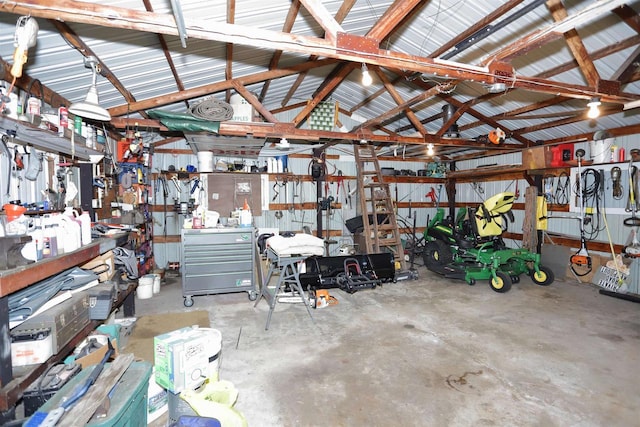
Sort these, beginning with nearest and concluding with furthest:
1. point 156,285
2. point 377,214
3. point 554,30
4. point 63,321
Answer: point 63,321, point 554,30, point 156,285, point 377,214

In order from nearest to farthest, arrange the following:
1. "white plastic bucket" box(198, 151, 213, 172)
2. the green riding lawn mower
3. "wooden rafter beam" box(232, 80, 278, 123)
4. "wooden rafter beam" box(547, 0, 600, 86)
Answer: "wooden rafter beam" box(547, 0, 600, 86) → "wooden rafter beam" box(232, 80, 278, 123) → the green riding lawn mower → "white plastic bucket" box(198, 151, 213, 172)

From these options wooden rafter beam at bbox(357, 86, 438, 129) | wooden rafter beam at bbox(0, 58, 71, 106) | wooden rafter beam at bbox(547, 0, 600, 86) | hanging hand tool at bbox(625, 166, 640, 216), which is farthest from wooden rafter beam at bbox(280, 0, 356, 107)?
hanging hand tool at bbox(625, 166, 640, 216)

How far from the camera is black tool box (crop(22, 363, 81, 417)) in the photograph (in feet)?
6.14

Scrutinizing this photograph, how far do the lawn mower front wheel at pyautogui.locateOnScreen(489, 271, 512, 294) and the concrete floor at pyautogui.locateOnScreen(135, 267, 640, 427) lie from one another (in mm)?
187

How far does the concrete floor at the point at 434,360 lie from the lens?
2348 mm

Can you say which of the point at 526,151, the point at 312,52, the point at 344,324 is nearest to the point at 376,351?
the point at 344,324

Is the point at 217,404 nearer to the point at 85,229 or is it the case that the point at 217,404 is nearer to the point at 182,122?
the point at 85,229

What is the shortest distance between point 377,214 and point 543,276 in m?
3.33

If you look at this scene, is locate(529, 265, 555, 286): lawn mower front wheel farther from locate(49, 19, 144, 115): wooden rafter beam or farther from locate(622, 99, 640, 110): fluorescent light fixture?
locate(49, 19, 144, 115): wooden rafter beam

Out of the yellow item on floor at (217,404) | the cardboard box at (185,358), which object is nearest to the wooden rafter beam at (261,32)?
the cardboard box at (185,358)

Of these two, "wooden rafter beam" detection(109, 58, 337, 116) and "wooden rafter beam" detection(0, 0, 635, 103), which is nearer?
"wooden rafter beam" detection(0, 0, 635, 103)

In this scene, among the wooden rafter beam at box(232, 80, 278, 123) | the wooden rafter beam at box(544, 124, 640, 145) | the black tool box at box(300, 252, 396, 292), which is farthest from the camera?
the wooden rafter beam at box(544, 124, 640, 145)

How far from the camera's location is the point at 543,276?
5.60m

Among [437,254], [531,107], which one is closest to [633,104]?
[531,107]
